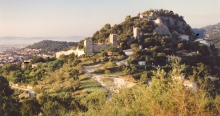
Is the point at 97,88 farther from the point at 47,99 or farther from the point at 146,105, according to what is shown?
the point at 146,105

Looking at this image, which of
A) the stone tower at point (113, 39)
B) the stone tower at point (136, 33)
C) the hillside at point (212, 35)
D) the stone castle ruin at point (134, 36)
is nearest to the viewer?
the stone castle ruin at point (134, 36)

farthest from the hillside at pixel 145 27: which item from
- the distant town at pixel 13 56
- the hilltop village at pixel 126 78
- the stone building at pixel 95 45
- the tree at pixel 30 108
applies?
the tree at pixel 30 108

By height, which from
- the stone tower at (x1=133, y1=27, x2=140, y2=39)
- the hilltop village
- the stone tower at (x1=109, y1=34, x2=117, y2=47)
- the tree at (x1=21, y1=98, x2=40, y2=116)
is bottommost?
the tree at (x1=21, y1=98, x2=40, y2=116)

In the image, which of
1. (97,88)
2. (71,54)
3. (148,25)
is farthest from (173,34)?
(97,88)

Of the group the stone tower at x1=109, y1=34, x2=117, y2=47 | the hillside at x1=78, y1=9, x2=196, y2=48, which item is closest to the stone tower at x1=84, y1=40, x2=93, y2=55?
the stone tower at x1=109, y1=34, x2=117, y2=47

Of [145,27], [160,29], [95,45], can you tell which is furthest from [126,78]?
[160,29]

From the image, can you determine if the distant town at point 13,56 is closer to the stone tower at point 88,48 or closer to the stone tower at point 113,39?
the stone tower at point 88,48

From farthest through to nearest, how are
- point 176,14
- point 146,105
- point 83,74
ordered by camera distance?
point 176,14 < point 83,74 < point 146,105

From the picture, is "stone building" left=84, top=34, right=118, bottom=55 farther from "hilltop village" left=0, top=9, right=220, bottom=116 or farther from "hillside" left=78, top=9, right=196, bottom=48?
"hillside" left=78, top=9, right=196, bottom=48
